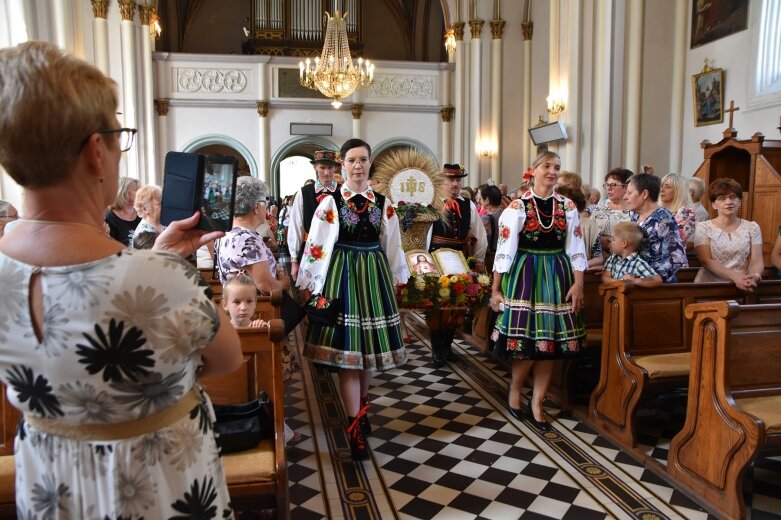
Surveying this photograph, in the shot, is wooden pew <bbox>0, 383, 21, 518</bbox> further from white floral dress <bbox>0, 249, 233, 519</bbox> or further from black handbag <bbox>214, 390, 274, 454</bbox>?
white floral dress <bbox>0, 249, 233, 519</bbox>

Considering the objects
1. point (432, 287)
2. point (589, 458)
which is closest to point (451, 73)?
point (432, 287)

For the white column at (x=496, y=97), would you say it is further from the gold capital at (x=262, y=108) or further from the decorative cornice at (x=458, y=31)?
the gold capital at (x=262, y=108)

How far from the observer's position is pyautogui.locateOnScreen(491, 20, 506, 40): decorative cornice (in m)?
14.0

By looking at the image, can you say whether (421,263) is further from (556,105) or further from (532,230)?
(556,105)

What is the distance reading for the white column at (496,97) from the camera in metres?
14.1

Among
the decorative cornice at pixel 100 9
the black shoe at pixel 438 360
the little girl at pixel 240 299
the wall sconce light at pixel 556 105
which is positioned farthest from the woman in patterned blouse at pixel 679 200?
the decorative cornice at pixel 100 9

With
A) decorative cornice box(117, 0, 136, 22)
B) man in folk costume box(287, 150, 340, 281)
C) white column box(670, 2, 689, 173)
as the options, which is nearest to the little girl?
man in folk costume box(287, 150, 340, 281)

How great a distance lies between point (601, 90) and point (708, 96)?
2.45 metres

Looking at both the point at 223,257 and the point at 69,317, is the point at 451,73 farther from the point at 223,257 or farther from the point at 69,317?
the point at 69,317

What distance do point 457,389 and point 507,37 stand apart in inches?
440

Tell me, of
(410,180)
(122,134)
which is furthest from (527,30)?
(122,134)

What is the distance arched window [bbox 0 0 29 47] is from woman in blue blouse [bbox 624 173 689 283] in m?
7.14

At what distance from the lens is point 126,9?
13391 millimetres

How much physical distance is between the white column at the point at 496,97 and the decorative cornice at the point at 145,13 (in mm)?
8016
